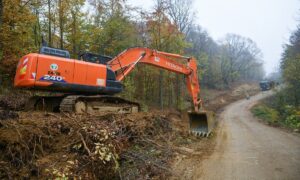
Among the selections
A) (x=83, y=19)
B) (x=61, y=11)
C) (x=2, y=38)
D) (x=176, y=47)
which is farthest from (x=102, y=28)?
(x=2, y=38)

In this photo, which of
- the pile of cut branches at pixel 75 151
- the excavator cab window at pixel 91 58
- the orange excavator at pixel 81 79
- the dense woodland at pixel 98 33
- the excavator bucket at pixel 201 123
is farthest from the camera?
the dense woodland at pixel 98 33

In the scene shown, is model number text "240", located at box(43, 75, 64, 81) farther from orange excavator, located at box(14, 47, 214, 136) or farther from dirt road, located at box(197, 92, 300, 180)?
dirt road, located at box(197, 92, 300, 180)

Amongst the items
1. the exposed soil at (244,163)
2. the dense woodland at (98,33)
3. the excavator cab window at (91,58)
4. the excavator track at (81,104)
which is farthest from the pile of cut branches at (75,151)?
the dense woodland at (98,33)

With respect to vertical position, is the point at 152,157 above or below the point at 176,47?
below

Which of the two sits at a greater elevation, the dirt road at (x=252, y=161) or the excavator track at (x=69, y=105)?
the excavator track at (x=69, y=105)

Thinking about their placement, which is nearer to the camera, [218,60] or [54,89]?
[54,89]

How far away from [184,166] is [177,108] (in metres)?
17.8

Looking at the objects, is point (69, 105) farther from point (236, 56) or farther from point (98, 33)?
point (236, 56)

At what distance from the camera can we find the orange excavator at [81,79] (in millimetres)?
7930

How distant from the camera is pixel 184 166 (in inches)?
271

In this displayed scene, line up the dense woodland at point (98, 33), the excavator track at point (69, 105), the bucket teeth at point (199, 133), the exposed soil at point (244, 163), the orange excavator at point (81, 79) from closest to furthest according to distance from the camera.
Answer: the exposed soil at point (244, 163), the orange excavator at point (81, 79), the excavator track at point (69, 105), the bucket teeth at point (199, 133), the dense woodland at point (98, 33)

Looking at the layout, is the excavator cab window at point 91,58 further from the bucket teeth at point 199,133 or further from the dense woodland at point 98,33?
the dense woodland at point 98,33

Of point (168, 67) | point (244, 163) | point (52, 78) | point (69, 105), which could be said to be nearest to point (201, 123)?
point (168, 67)

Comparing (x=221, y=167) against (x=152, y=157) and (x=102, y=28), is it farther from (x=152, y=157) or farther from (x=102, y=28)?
(x=102, y=28)
